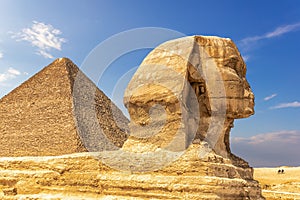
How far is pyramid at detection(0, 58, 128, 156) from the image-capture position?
50469 mm

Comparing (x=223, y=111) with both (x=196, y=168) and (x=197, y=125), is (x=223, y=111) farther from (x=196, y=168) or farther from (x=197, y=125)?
(x=196, y=168)

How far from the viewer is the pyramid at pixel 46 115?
50.5 m

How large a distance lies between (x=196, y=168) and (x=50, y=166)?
8.01 feet

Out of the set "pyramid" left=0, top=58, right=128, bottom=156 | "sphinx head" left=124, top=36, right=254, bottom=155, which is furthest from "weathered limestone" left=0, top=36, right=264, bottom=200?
"pyramid" left=0, top=58, right=128, bottom=156

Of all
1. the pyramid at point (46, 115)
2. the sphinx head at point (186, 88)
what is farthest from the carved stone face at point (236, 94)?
the pyramid at point (46, 115)

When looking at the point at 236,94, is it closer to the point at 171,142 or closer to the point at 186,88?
the point at 186,88

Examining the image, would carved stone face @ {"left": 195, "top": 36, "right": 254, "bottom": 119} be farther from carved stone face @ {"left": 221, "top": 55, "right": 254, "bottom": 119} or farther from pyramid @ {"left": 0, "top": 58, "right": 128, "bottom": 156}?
pyramid @ {"left": 0, "top": 58, "right": 128, "bottom": 156}

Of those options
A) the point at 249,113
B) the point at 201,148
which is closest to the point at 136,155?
the point at 201,148

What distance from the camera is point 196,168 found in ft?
18.0

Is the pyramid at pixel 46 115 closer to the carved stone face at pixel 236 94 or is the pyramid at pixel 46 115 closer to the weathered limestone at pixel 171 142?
the weathered limestone at pixel 171 142

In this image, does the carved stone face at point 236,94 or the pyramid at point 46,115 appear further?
the pyramid at point 46,115

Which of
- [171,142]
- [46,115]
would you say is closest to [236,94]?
[171,142]

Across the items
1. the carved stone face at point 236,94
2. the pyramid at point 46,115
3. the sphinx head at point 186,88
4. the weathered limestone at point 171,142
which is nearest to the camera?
the weathered limestone at point 171,142

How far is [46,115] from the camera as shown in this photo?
53688mm
